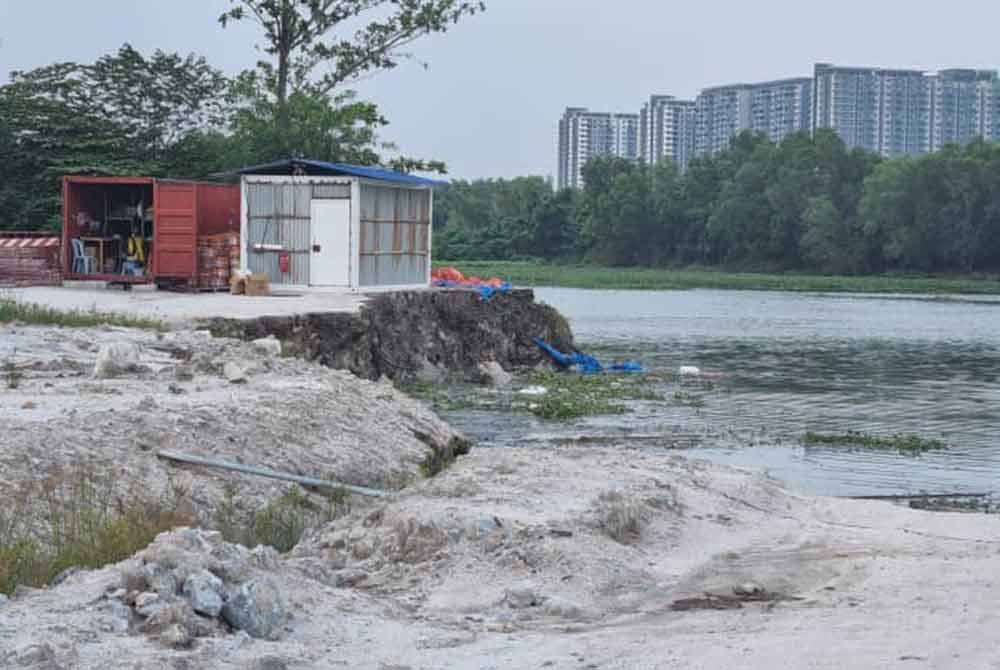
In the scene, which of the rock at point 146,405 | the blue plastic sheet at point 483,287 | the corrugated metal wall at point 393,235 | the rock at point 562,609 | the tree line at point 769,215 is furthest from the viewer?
the tree line at point 769,215

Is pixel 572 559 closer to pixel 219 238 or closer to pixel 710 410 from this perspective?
pixel 710 410

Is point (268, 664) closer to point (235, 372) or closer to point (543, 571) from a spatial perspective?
point (543, 571)

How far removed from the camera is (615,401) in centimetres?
3059

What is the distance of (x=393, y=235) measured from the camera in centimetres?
3900

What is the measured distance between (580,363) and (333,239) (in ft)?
21.8

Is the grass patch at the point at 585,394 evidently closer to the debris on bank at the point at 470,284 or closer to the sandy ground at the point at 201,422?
the debris on bank at the point at 470,284

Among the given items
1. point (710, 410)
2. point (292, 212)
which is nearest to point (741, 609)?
point (710, 410)

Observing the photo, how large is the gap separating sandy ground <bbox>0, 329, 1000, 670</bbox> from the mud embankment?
35.9 feet

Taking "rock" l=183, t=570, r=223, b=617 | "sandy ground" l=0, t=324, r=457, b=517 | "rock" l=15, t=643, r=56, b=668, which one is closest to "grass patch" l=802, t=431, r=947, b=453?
"sandy ground" l=0, t=324, r=457, b=517

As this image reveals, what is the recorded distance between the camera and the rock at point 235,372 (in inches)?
734

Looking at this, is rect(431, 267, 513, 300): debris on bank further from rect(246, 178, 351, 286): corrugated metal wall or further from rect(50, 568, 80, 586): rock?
rect(50, 568, 80, 586): rock

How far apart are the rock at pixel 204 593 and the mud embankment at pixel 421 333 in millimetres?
17901

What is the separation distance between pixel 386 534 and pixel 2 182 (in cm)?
3829

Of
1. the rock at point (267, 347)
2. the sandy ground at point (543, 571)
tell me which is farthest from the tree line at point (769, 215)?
the sandy ground at point (543, 571)
